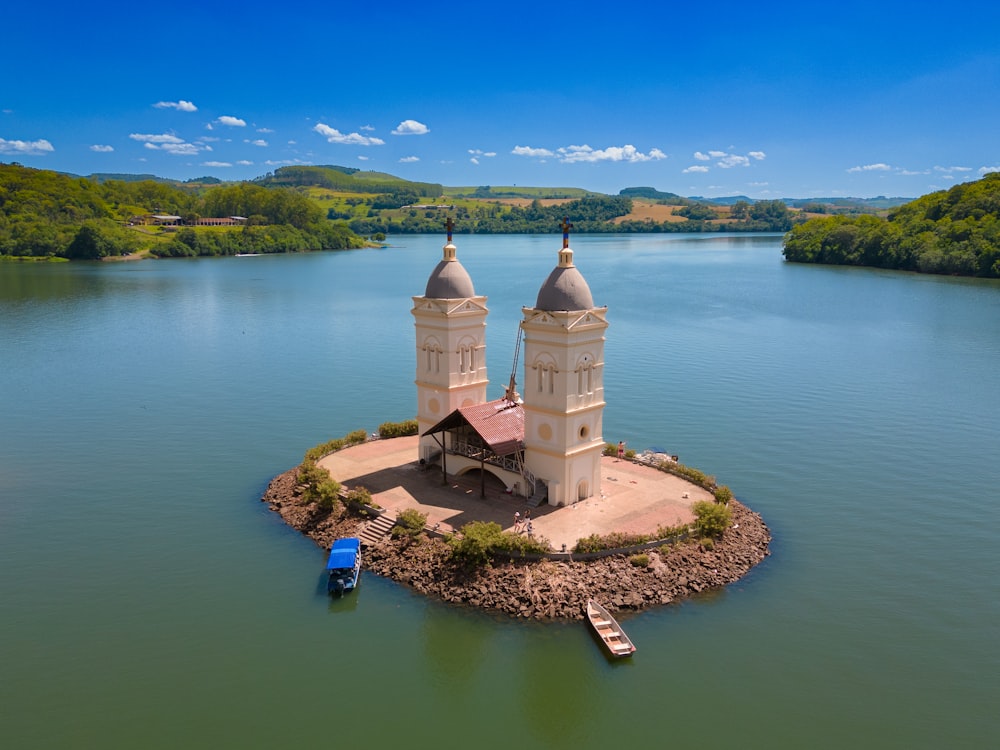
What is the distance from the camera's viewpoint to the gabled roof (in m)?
31.0

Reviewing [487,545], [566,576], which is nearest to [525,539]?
[487,545]

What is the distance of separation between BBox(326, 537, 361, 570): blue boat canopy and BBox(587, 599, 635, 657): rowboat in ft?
27.4

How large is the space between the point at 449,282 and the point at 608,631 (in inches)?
630

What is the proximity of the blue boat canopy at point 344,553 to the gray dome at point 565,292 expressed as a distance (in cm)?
1123

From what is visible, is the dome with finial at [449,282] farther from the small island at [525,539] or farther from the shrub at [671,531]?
the shrub at [671,531]

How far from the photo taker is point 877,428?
44406mm

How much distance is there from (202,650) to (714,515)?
18006 millimetres

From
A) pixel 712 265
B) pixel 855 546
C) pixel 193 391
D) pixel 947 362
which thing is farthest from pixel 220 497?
pixel 712 265

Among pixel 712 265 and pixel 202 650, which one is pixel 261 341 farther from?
pixel 712 265

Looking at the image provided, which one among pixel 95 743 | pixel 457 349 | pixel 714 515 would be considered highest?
pixel 457 349

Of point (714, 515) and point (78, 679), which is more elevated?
point (714, 515)

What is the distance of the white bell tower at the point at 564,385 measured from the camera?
1156 inches

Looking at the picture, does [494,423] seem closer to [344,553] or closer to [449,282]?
[449,282]

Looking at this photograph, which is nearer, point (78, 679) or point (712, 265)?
point (78, 679)
